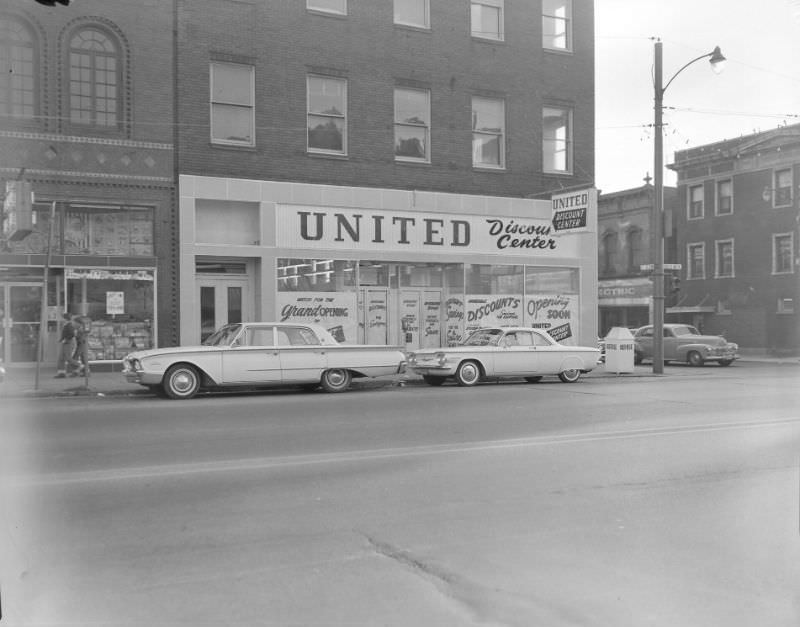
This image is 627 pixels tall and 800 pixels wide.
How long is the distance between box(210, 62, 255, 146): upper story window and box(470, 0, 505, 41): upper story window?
7164 millimetres

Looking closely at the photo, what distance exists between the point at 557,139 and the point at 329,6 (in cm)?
830

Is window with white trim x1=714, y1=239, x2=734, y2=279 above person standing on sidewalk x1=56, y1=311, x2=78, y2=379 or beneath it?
above

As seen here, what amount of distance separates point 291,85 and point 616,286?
99.6 ft

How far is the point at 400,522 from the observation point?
6105 millimetres

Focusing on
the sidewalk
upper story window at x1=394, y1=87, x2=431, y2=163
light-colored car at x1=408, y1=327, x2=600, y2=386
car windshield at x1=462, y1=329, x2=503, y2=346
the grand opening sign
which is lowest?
the sidewalk

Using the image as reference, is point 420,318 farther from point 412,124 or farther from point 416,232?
point 412,124

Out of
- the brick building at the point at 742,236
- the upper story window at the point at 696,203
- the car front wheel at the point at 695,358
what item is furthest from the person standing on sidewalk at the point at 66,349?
the upper story window at the point at 696,203

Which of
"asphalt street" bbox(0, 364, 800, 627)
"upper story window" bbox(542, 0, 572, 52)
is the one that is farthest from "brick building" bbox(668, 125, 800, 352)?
"asphalt street" bbox(0, 364, 800, 627)

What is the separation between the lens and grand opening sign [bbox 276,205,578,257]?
847 inches

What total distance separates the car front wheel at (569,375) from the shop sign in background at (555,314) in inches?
207

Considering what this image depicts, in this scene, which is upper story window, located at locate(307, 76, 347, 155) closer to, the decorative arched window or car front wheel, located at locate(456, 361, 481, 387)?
car front wheel, located at locate(456, 361, 481, 387)

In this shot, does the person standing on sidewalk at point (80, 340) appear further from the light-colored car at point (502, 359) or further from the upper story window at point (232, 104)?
the light-colored car at point (502, 359)

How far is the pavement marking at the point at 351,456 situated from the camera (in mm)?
7539

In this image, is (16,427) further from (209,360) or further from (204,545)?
(204,545)
